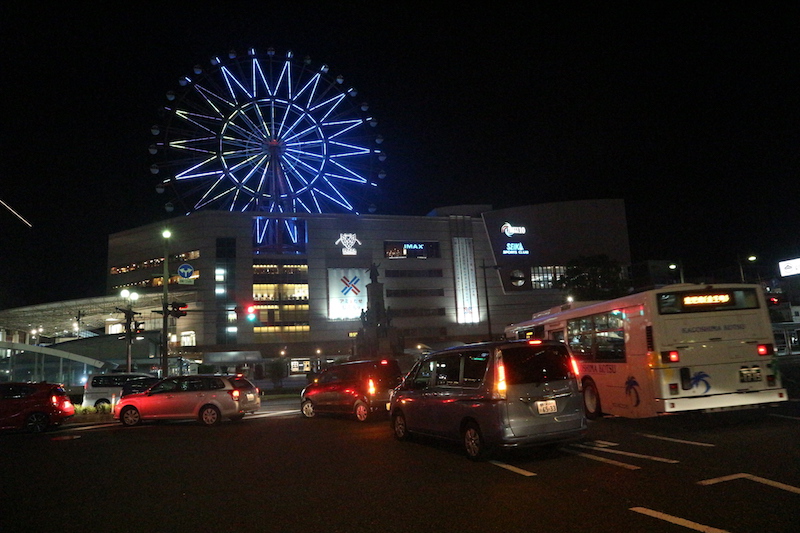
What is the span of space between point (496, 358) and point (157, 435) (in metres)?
9.80

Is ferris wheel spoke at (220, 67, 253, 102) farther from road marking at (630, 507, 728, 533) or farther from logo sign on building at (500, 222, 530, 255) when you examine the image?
road marking at (630, 507, 728, 533)

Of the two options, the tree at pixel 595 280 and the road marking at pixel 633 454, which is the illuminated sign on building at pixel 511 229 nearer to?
the tree at pixel 595 280

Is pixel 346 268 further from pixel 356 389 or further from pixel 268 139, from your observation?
pixel 356 389

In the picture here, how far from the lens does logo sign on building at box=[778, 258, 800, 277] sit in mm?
59531

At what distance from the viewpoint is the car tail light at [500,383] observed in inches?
343

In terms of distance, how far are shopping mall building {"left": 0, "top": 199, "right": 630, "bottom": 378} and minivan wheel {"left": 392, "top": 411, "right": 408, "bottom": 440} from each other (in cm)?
5654

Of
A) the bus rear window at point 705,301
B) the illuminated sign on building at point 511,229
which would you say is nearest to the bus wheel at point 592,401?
the bus rear window at point 705,301

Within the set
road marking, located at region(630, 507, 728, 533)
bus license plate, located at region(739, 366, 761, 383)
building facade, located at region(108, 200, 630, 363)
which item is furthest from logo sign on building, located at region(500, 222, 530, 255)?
road marking, located at region(630, 507, 728, 533)

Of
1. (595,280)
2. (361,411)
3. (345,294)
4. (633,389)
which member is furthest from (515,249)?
(633,389)

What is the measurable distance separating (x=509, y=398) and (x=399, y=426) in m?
3.56

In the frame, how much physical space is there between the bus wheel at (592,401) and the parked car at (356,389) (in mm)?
5002

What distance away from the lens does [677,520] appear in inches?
223

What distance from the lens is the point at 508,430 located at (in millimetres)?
8531

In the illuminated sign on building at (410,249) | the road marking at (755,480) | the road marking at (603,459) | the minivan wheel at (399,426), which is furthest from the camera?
the illuminated sign on building at (410,249)
